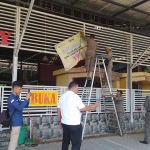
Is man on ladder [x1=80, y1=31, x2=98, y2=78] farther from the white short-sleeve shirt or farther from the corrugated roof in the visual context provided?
the white short-sleeve shirt

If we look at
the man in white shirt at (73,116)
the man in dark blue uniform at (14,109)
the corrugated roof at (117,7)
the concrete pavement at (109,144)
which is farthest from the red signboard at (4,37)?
the man in white shirt at (73,116)

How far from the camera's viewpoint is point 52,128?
6559 mm

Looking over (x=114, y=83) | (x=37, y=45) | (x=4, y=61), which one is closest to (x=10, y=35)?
(x=37, y=45)

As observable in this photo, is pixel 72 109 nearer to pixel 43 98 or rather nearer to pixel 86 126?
pixel 43 98

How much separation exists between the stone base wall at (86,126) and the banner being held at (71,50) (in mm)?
1799

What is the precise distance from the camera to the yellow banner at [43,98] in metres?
6.26

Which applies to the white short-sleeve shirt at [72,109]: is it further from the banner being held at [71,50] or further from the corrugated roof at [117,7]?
the corrugated roof at [117,7]

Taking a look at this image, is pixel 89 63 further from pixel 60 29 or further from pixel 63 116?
pixel 63 116

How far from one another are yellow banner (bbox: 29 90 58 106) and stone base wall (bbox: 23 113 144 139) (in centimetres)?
44

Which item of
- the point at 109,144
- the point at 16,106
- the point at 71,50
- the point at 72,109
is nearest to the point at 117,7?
the point at 71,50

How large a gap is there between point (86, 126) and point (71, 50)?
2606 mm

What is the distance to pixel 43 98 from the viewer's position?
6.45 metres

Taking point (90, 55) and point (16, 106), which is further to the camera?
point (90, 55)

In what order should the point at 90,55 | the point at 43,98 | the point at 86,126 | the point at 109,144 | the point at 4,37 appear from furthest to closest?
the point at 86,126
the point at 90,55
the point at 43,98
the point at 109,144
the point at 4,37
